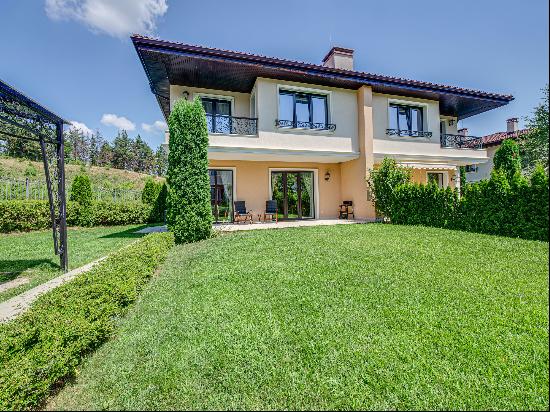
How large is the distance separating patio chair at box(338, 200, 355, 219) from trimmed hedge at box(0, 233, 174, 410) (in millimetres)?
14970

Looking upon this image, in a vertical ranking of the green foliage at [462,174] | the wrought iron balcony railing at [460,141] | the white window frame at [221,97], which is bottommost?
the green foliage at [462,174]

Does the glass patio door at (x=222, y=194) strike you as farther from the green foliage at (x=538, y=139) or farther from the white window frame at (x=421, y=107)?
the green foliage at (x=538, y=139)

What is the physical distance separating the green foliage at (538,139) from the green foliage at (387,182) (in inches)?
547

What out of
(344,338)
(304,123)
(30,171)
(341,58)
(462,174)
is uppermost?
(341,58)

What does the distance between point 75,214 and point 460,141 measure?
93.8ft

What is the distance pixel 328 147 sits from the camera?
17.4 metres

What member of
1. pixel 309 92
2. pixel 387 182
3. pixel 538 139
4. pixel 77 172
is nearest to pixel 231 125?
pixel 309 92

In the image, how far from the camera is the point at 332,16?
288 cm

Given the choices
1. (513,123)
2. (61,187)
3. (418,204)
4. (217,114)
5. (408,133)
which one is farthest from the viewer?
(408,133)

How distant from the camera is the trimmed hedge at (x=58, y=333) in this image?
2809 millimetres

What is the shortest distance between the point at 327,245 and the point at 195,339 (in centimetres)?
585

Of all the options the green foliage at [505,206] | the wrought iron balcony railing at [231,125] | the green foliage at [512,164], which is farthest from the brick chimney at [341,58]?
the green foliage at [505,206]

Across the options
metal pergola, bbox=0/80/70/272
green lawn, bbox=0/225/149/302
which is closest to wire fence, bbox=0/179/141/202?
green lawn, bbox=0/225/149/302

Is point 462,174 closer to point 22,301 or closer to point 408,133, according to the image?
point 408,133
